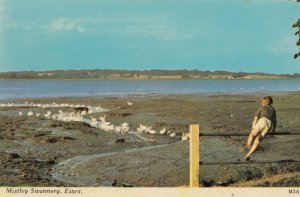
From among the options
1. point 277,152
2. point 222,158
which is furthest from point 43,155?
point 277,152

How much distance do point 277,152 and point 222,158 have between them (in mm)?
1644

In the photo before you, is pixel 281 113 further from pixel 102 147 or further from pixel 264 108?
pixel 264 108

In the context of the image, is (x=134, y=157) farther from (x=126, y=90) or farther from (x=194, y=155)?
(x=126, y=90)

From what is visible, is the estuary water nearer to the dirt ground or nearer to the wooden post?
the dirt ground

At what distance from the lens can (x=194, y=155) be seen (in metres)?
10.8

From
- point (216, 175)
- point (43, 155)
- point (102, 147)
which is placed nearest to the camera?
point (216, 175)

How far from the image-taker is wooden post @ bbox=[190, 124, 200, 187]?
10.7 meters

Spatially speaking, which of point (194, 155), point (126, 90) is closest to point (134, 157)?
point (194, 155)

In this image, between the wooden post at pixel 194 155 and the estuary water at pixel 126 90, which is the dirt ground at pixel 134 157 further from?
the estuary water at pixel 126 90

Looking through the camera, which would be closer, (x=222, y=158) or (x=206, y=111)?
(x=222, y=158)

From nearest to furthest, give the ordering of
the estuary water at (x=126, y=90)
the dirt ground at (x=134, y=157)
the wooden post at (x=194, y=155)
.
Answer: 1. the wooden post at (x=194, y=155)
2. the dirt ground at (x=134, y=157)
3. the estuary water at (x=126, y=90)

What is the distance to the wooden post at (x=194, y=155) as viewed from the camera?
10.7 meters

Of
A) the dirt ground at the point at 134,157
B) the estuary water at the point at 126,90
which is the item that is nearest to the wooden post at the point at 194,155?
the dirt ground at the point at 134,157

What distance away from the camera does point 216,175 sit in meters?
14.2
